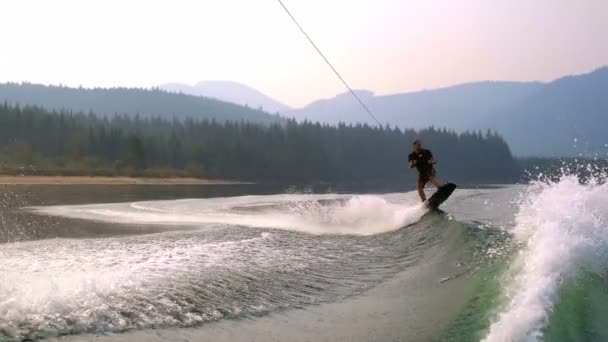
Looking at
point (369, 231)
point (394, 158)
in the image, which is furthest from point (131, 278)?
point (394, 158)

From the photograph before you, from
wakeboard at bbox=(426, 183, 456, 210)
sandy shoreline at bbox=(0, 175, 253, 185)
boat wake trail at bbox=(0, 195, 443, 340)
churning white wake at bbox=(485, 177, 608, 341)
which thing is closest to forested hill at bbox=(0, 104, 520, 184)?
sandy shoreline at bbox=(0, 175, 253, 185)

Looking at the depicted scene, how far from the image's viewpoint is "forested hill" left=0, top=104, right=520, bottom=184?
251ft

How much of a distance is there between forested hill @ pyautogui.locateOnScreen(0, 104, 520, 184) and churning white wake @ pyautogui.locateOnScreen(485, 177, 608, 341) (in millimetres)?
49330

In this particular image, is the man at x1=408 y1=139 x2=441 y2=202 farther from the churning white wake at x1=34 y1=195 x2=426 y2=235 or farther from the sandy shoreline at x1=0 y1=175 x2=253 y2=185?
the sandy shoreline at x1=0 y1=175 x2=253 y2=185

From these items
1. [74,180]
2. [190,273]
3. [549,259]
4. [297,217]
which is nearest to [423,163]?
[297,217]

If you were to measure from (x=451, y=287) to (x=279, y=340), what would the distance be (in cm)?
274

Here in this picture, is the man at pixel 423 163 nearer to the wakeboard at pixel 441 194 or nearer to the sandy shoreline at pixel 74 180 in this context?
the wakeboard at pixel 441 194

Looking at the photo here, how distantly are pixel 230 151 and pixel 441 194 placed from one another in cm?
8300

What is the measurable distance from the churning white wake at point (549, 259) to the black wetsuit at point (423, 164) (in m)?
7.68

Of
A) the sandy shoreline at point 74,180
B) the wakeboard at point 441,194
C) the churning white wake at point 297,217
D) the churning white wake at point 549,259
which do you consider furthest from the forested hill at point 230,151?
the churning white wake at point 549,259

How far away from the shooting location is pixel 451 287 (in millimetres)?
7141

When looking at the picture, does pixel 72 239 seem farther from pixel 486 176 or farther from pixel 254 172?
pixel 486 176

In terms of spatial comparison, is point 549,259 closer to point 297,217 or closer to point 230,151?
point 297,217

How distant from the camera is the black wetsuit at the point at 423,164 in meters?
16.2
